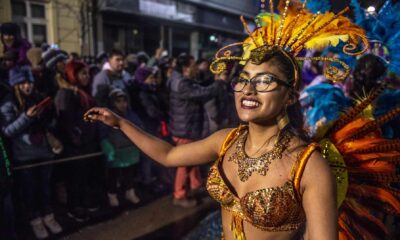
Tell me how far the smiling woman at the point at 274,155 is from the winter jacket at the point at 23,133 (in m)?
2.44

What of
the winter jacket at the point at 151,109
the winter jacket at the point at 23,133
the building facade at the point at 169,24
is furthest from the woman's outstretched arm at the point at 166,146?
the building facade at the point at 169,24

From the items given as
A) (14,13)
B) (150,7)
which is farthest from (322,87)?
(150,7)

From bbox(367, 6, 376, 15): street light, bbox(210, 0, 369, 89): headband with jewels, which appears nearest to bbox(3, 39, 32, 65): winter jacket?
bbox(210, 0, 369, 89): headband with jewels

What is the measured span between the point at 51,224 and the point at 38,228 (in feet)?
0.48

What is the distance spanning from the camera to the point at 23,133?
3852mm

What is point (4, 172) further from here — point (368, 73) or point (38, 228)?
point (368, 73)

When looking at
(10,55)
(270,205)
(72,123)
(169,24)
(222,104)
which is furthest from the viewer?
(169,24)

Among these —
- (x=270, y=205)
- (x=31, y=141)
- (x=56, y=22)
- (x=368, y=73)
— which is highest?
(x=56, y=22)

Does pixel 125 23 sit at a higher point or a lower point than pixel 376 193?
higher

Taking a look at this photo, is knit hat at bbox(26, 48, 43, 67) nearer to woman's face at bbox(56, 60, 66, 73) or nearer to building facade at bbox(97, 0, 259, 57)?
woman's face at bbox(56, 60, 66, 73)

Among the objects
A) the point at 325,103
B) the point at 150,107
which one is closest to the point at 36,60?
the point at 150,107

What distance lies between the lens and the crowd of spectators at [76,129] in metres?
3.83

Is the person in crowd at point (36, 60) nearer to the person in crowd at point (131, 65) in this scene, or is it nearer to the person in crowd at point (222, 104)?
the person in crowd at point (131, 65)

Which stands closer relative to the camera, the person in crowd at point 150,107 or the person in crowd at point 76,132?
the person in crowd at point 76,132
